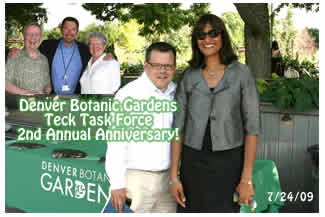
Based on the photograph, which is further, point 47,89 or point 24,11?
point 24,11

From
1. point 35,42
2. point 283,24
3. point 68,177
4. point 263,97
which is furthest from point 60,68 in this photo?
point 283,24

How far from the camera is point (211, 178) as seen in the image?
2.09 m

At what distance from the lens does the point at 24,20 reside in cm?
687

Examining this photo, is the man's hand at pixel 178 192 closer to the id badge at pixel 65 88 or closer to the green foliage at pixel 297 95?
the green foliage at pixel 297 95

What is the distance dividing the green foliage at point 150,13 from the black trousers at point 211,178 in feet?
18.5

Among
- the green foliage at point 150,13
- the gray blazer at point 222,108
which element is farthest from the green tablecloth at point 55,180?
the green foliage at point 150,13

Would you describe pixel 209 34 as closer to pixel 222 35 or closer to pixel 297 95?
pixel 222 35

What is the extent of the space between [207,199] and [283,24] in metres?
32.3

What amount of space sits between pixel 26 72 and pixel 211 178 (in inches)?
101

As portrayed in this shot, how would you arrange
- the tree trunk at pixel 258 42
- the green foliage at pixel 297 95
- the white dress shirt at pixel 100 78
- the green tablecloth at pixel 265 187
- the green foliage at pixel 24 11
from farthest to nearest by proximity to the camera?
the green foliage at pixel 24 11
the tree trunk at pixel 258 42
the white dress shirt at pixel 100 78
the green foliage at pixel 297 95
the green tablecloth at pixel 265 187

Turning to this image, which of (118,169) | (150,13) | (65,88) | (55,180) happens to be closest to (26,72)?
(65,88)

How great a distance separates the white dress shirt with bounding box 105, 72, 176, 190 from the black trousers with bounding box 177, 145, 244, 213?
0.16 m

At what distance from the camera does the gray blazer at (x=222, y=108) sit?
1.98 metres

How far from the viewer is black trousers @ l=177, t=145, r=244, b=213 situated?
207 centimetres
